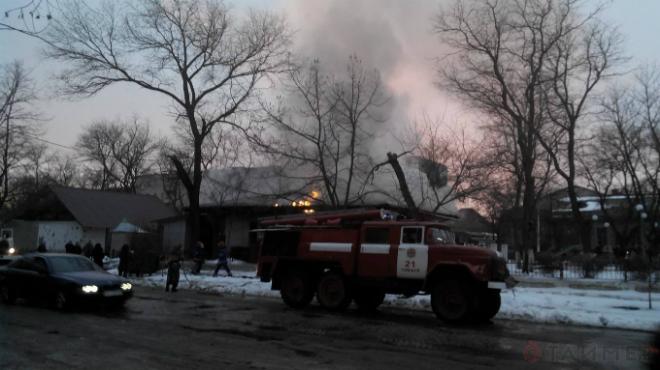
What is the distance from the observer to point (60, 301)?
530 inches

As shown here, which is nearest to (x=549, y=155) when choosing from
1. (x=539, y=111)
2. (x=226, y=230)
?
(x=539, y=111)

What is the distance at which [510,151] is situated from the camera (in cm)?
3053

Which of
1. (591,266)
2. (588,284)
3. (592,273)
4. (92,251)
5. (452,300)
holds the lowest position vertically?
(452,300)

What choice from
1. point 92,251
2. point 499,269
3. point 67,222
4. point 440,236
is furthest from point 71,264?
point 67,222

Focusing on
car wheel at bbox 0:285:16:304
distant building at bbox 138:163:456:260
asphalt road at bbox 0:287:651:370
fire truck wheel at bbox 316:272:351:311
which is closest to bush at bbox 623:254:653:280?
distant building at bbox 138:163:456:260

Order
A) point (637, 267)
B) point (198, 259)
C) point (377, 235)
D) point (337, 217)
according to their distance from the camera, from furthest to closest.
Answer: point (198, 259), point (637, 267), point (337, 217), point (377, 235)

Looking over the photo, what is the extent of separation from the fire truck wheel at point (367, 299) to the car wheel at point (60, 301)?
6.98 metres

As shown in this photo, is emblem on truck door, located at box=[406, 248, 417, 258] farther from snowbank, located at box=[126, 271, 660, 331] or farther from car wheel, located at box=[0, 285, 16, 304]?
car wheel, located at box=[0, 285, 16, 304]

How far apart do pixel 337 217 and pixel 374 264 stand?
1693 millimetres

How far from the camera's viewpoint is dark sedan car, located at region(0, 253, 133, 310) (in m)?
13.4

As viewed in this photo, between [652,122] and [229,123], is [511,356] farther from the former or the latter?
[652,122]

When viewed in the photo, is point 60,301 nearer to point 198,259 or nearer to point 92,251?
point 198,259

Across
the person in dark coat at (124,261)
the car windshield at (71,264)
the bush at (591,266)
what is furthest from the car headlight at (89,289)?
the bush at (591,266)

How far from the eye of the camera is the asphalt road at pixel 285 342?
812 cm
